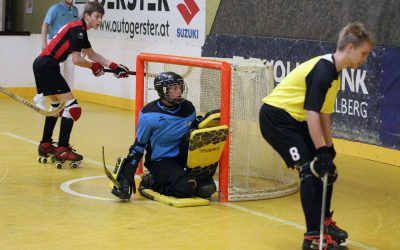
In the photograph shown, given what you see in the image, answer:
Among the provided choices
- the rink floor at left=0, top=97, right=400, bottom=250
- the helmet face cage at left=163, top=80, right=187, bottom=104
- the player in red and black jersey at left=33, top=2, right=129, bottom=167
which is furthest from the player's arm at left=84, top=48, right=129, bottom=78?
the helmet face cage at left=163, top=80, right=187, bottom=104

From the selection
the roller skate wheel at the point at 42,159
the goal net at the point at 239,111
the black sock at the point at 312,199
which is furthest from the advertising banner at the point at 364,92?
the black sock at the point at 312,199

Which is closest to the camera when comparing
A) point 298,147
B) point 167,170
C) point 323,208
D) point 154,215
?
point 323,208

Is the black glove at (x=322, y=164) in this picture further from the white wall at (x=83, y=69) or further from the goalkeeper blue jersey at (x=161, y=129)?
the white wall at (x=83, y=69)

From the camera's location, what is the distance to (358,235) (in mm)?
6012

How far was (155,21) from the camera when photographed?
12977 mm

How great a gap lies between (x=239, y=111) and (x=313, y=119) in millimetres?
1971

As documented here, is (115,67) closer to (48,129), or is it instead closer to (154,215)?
(48,129)

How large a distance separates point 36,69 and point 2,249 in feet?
11.0

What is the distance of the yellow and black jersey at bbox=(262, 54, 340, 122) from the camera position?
5152 millimetres

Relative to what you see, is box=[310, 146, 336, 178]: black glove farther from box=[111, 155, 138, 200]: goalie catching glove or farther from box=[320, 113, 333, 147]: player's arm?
box=[111, 155, 138, 200]: goalie catching glove

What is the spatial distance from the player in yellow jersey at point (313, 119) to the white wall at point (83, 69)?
7834 mm

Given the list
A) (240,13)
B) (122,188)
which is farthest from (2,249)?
(240,13)

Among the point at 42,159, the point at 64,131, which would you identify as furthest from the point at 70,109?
the point at 42,159

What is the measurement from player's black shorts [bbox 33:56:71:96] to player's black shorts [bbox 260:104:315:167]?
3405 mm
